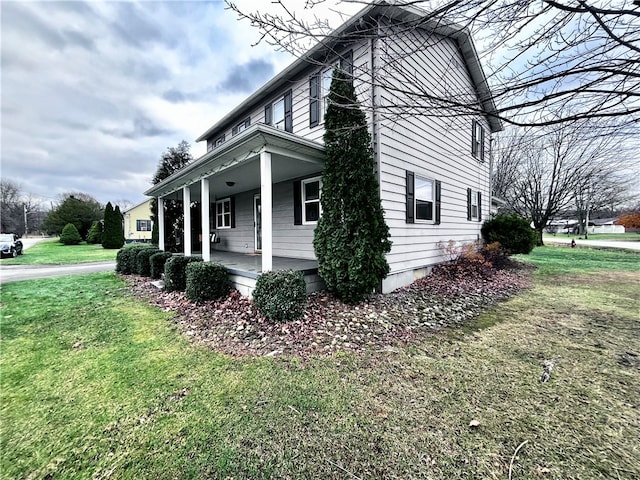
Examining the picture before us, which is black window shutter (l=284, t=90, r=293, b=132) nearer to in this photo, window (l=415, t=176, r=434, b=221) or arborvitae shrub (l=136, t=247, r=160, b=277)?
window (l=415, t=176, r=434, b=221)

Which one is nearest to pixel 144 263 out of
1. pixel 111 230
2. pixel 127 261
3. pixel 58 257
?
pixel 127 261

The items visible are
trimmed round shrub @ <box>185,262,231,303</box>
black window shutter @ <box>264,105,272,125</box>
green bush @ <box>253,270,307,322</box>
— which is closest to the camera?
green bush @ <box>253,270,307,322</box>

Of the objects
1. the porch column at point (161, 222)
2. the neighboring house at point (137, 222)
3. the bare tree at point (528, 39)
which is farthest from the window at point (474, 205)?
the neighboring house at point (137, 222)

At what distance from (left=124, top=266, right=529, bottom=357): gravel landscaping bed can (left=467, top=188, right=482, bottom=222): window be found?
431 centimetres

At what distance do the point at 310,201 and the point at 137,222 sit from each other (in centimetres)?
3302

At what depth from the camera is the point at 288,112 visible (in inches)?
323

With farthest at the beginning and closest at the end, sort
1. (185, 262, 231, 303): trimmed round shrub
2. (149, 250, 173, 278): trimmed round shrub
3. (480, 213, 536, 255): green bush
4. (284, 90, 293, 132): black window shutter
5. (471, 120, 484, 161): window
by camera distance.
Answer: (480, 213, 536, 255): green bush → (471, 120, 484, 161): window → (149, 250, 173, 278): trimmed round shrub → (284, 90, 293, 132): black window shutter → (185, 262, 231, 303): trimmed round shrub

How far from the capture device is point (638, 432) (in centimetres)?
212

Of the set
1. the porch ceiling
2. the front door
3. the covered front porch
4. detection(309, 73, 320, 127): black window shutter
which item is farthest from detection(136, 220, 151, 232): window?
detection(309, 73, 320, 127): black window shutter

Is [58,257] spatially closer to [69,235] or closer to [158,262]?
[158,262]

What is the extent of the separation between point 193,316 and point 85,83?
958 centimetres

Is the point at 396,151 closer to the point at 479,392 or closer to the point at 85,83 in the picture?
the point at 479,392

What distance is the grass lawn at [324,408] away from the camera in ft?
6.02

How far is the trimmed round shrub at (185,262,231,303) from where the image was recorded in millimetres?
5594
